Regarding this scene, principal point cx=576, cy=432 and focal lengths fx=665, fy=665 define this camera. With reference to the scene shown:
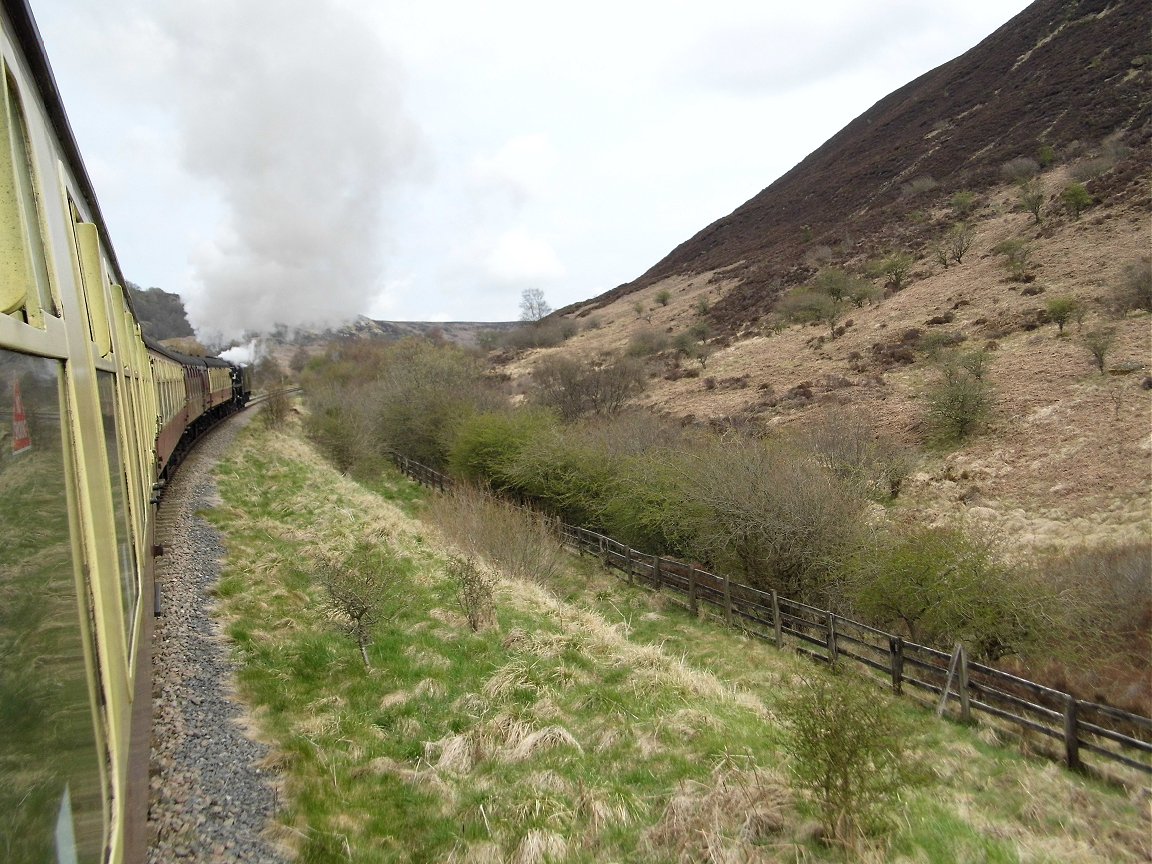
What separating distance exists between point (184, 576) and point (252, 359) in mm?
48548

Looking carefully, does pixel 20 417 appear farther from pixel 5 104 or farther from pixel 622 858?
pixel 622 858

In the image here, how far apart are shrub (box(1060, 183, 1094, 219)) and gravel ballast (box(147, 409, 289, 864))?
42073mm

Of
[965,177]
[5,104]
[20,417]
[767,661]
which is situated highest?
[965,177]

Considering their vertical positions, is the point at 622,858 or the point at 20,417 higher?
the point at 20,417

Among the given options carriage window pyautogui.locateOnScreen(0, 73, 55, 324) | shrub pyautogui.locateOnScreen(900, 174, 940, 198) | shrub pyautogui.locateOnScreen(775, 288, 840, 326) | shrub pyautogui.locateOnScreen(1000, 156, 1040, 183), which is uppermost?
shrub pyautogui.locateOnScreen(900, 174, 940, 198)

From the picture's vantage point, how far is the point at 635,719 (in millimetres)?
6551

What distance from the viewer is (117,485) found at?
126 inches

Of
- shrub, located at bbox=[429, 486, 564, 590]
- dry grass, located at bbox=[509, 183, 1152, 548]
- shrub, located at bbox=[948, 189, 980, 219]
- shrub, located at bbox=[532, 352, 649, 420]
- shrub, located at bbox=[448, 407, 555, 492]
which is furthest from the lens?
shrub, located at bbox=[948, 189, 980, 219]

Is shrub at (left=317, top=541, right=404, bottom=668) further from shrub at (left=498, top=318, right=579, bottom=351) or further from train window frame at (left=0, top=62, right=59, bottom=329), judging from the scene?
shrub at (left=498, top=318, right=579, bottom=351)

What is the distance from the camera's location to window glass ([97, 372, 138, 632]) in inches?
113

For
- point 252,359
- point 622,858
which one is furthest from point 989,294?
point 252,359

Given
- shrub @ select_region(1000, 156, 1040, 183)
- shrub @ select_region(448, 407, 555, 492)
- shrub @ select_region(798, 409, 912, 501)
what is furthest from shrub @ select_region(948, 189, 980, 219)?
shrub @ select_region(448, 407, 555, 492)

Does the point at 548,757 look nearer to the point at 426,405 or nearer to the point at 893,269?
the point at 426,405

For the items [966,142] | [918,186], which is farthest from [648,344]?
[966,142]
